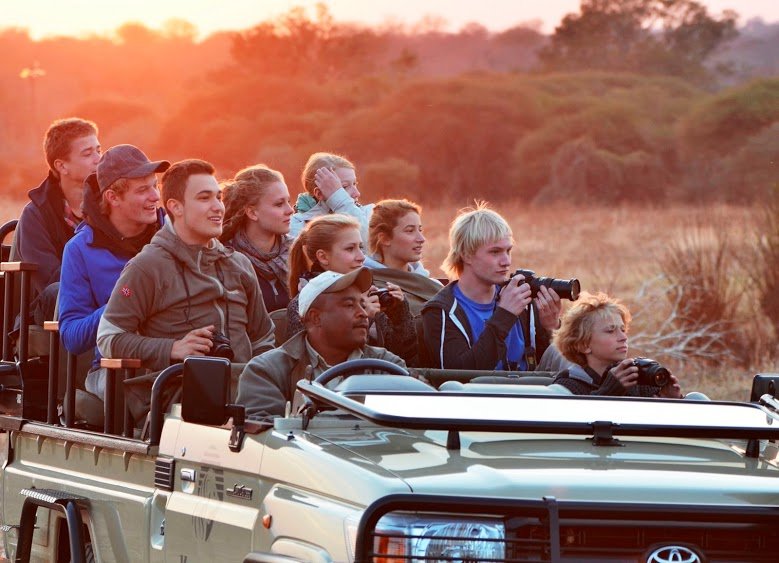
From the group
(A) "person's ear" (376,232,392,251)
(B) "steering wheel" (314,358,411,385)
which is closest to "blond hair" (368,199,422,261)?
(A) "person's ear" (376,232,392,251)

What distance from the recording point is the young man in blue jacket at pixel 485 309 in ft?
22.9

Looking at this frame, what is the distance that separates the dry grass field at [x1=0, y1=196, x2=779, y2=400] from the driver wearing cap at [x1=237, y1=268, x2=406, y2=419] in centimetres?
568

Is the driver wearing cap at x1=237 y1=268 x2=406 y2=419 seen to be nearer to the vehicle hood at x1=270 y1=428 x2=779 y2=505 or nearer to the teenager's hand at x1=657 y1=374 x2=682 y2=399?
the vehicle hood at x1=270 y1=428 x2=779 y2=505

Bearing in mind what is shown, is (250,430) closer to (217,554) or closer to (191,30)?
(217,554)

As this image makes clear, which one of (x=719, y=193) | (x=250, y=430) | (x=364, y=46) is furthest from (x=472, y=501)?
(x=364, y=46)

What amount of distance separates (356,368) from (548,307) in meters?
1.92

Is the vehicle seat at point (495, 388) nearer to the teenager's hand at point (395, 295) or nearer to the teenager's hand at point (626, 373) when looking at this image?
the teenager's hand at point (626, 373)

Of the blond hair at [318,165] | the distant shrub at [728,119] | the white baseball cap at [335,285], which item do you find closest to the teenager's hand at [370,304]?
the white baseball cap at [335,285]

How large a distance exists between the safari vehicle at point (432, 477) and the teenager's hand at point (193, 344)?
0.50 meters

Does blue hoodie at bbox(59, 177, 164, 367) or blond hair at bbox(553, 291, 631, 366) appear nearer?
blond hair at bbox(553, 291, 631, 366)

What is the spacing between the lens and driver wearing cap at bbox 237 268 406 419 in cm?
592

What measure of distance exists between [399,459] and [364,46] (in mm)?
63143

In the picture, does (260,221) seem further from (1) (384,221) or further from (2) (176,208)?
(2) (176,208)

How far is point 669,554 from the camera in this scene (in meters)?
4.32
